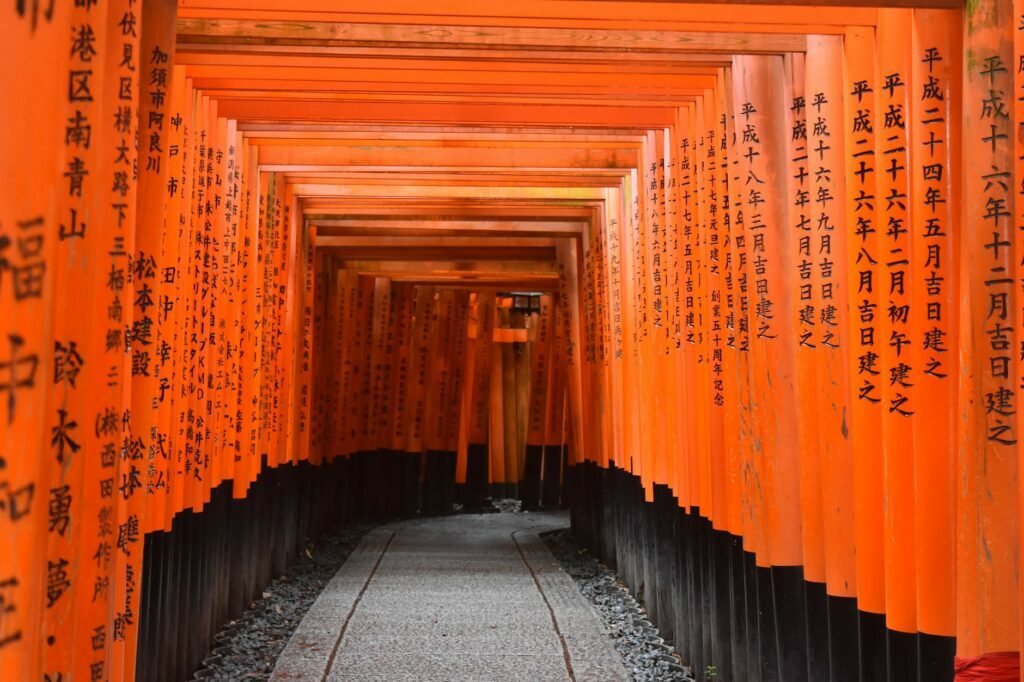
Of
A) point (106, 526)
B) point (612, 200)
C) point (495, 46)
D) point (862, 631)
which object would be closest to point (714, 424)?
point (862, 631)

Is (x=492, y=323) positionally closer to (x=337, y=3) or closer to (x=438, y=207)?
(x=438, y=207)

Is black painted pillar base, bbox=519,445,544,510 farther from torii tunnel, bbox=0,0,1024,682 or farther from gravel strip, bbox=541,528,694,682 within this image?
torii tunnel, bbox=0,0,1024,682

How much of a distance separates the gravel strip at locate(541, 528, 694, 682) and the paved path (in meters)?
0.14

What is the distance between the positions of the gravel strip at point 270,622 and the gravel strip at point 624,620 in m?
2.26

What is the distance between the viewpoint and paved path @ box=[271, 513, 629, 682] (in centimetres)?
591

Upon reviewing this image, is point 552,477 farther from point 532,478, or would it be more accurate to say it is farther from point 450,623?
point 450,623

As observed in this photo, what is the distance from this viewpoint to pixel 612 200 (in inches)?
344

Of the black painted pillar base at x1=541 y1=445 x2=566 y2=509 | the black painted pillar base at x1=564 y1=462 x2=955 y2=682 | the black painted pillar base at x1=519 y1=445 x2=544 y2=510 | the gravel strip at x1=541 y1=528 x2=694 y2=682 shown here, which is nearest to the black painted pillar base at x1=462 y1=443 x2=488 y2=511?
the black painted pillar base at x1=519 y1=445 x2=544 y2=510

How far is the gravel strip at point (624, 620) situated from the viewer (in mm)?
6043

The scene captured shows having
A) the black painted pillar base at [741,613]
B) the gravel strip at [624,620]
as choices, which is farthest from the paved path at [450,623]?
the black painted pillar base at [741,613]

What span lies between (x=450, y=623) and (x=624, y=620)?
4.36ft

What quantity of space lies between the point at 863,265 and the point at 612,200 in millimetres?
5190

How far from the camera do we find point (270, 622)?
744cm

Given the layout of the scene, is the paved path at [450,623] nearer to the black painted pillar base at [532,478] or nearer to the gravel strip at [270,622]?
the gravel strip at [270,622]
